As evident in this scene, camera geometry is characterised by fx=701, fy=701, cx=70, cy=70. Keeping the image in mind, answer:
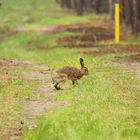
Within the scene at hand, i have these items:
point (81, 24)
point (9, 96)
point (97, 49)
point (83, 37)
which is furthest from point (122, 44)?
point (9, 96)

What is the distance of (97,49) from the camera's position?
27.8 m

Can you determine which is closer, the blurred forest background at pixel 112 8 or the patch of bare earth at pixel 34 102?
the patch of bare earth at pixel 34 102

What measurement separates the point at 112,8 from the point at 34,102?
31198 mm

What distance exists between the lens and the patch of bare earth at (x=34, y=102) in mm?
11502

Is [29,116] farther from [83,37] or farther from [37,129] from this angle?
[83,37]

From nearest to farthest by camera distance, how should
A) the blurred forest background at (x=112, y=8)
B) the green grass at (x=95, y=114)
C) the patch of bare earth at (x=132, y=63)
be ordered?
1. the green grass at (x=95, y=114)
2. the patch of bare earth at (x=132, y=63)
3. the blurred forest background at (x=112, y=8)

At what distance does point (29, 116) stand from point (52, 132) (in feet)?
6.02

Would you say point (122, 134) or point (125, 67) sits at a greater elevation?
point (122, 134)

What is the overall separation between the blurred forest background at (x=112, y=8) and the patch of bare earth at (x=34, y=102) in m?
12.2

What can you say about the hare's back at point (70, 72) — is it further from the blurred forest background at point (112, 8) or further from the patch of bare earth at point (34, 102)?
the blurred forest background at point (112, 8)

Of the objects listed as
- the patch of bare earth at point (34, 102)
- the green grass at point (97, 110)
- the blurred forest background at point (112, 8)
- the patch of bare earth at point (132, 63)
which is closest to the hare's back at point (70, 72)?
the green grass at point (97, 110)

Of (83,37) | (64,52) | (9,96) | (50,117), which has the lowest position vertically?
(83,37)

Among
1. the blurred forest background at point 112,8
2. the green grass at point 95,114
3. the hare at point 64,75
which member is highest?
the green grass at point 95,114

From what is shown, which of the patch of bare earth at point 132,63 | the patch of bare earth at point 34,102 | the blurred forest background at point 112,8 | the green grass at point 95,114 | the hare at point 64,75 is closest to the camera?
the green grass at point 95,114
